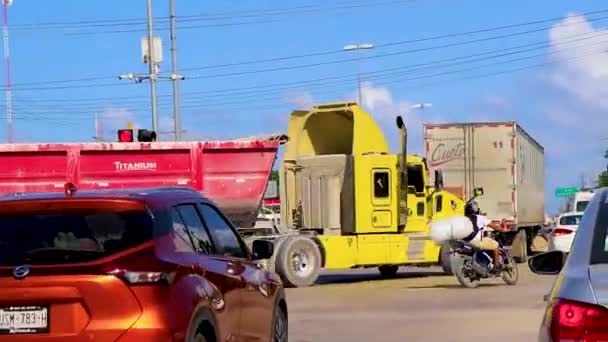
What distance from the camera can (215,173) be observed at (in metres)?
21.4

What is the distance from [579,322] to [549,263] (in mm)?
2330

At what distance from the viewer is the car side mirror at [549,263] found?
6.80 m

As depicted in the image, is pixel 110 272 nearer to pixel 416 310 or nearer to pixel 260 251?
pixel 260 251

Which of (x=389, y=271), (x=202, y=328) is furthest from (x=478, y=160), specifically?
(x=202, y=328)

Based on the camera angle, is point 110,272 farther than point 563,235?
No

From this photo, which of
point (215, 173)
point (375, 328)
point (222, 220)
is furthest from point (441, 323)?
point (215, 173)

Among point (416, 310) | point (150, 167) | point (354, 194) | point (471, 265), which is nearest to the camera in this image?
point (416, 310)

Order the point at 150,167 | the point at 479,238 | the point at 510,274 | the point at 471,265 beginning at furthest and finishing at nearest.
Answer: the point at 150,167 → the point at 479,238 → the point at 510,274 → the point at 471,265

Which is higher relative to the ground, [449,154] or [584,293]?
[449,154]

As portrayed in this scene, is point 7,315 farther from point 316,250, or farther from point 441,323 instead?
point 316,250

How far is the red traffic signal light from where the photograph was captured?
21.6 meters

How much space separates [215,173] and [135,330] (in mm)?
15243

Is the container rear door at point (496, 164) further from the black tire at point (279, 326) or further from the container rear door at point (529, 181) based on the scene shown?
the black tire at point (279, 326)

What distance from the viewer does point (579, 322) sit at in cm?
454
